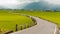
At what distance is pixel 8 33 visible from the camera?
14375 millimetres
